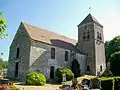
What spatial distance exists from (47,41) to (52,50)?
5.85ft

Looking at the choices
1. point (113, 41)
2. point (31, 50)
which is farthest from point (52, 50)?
point (113, 41)

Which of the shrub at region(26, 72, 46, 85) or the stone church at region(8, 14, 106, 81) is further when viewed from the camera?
the stone church at region(8, 14, 106, 81)

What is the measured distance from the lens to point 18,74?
97.8 feet

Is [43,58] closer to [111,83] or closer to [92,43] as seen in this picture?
[92,43]

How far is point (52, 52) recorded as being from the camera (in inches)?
1252

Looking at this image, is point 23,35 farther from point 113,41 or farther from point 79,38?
point 113,41

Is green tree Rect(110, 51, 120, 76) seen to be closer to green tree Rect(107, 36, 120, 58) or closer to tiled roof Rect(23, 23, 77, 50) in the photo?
tiled roof Rect(23, 23, 77, 50)

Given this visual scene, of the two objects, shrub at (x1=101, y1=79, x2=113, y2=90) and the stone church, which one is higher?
the stone church

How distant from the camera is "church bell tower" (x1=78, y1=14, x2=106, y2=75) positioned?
37.2 m

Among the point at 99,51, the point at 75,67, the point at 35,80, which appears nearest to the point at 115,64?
the point at 75,67

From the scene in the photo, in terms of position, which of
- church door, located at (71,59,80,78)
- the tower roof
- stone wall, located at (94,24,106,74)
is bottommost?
church door, located at (71,59,80,78)

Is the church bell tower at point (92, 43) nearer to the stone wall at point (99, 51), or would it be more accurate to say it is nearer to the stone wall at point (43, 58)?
the stone wall at point (99, 51)

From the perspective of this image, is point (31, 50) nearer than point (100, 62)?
Yes

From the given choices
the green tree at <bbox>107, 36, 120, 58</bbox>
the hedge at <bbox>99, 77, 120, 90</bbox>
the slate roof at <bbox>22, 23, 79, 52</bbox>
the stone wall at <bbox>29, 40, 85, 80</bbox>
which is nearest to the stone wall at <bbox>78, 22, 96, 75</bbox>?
the slate roof at <bbox>22, 23, 79, 52</bbox>
